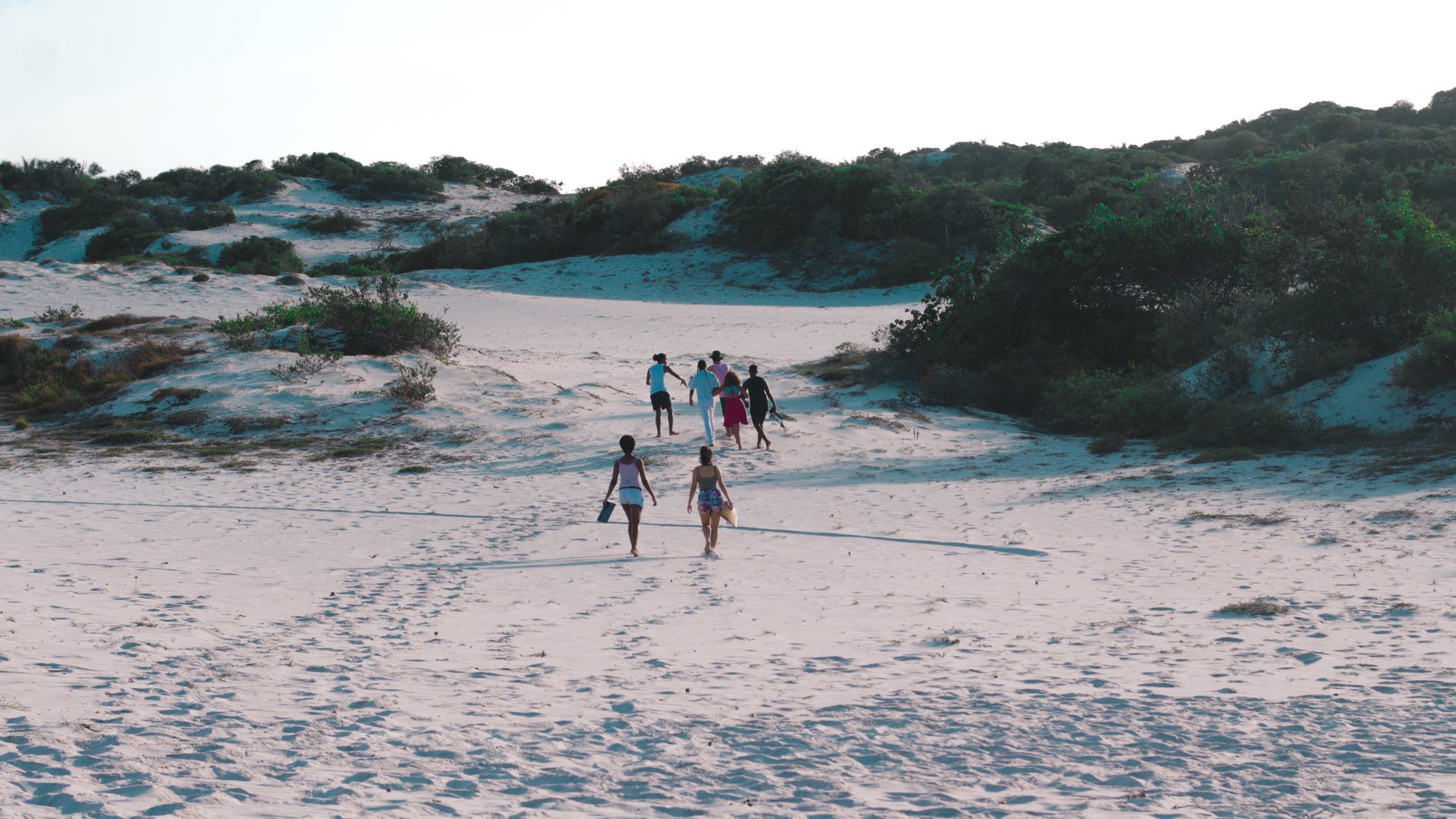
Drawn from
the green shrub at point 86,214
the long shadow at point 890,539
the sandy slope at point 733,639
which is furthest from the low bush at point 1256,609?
the green shrub at point 86,214

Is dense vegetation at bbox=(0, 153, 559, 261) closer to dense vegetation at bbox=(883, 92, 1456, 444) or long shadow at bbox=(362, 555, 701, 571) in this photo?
dense vegetation at bbox=(883, 92, 1456, 444)

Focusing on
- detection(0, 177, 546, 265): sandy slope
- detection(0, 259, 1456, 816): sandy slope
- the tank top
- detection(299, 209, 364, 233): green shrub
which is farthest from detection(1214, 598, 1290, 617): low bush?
detection(299, 209, 364, 233): green shrub

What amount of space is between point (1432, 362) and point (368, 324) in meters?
18.5

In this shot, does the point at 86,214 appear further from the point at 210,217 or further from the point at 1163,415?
the point at 1163,415

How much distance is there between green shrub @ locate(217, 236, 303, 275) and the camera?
38.6m

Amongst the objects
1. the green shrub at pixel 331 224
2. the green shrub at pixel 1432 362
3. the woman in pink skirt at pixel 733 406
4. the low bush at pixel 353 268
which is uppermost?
the green shrub at pixel 331 224

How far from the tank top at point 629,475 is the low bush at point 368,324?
12446 mm

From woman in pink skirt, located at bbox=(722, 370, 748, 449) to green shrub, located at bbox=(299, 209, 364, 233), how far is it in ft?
126

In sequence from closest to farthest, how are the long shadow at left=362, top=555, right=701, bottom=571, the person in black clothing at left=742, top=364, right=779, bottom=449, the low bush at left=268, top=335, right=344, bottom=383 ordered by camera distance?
the long shadow at left=362, top=555, right=701, bottom=571, the person in black clothing at left=742, top=364, right=779, bottom=449, the low bush at left=268, top=335, right=344, bottom=383

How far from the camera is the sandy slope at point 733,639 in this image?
15.5 feet

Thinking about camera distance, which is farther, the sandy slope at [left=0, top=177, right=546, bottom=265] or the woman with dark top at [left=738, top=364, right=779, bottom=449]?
the sandy slope at [left=0, top=177, right=546, bottom=265]

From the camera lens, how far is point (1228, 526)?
10789 millimetres

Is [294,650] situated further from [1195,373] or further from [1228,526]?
[1195,373]

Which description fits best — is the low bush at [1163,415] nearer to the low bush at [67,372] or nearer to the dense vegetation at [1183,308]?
the dense vegetation at [1183,308]
